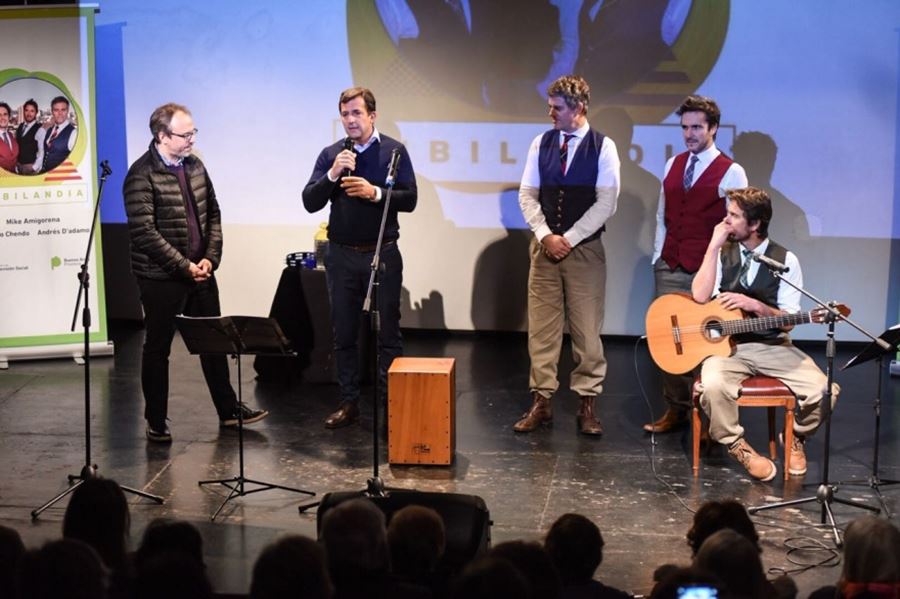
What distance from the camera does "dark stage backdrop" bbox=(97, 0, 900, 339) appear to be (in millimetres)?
8688

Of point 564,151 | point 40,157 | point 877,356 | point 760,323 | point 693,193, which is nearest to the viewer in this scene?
point 877,356

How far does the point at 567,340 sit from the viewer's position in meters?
9.38

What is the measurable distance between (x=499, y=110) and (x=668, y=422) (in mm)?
3161

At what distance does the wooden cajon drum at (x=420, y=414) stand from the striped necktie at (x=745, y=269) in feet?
4.79

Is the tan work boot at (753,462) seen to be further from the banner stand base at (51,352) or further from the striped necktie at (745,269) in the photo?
the banner stand base at (51,352)

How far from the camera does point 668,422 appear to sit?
6.72m

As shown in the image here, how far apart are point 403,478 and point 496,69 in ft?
12.9

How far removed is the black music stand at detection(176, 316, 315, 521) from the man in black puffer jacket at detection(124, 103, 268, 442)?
66 centimetres

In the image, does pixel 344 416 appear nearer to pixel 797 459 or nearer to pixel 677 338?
pixel 677 338

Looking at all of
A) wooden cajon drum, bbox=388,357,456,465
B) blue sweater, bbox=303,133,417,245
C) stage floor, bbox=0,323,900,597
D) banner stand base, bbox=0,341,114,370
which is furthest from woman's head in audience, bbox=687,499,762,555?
banner stand base, bbox=0,341,114,370

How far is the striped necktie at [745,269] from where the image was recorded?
5.95 m

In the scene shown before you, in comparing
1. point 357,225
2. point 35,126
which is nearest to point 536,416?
point 357,225

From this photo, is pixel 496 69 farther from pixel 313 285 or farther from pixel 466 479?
pixel 466 479

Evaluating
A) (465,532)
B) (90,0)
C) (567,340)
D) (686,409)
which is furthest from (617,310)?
(465,532)
